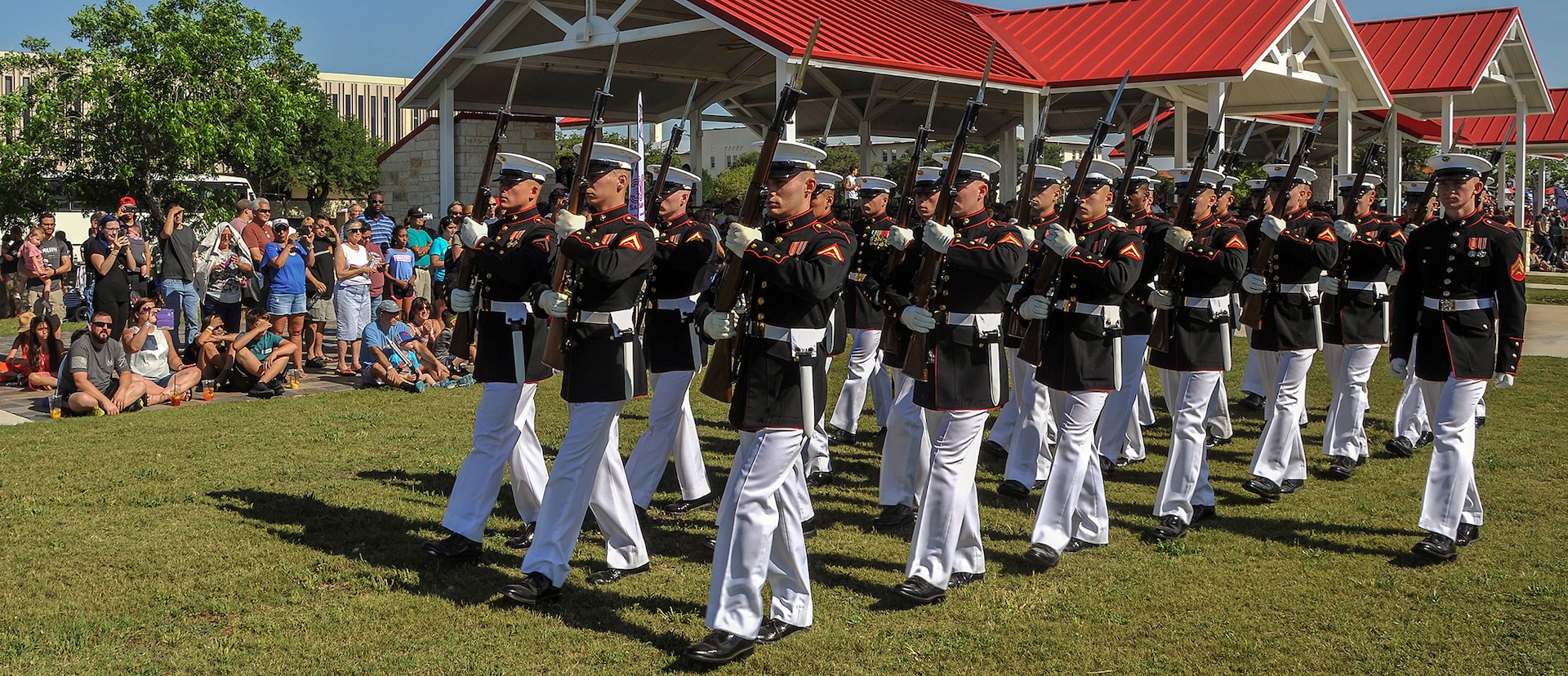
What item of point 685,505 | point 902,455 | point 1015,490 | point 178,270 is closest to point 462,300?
point 685,505

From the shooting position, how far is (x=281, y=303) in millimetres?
12586

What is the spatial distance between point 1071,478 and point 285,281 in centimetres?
909

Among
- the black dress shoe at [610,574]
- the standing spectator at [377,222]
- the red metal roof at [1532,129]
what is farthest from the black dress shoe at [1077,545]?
the red metal roof at [1532,129]

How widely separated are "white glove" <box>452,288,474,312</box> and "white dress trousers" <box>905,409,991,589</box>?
2.46 meters

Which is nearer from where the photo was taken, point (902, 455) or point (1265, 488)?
point (902, 455)

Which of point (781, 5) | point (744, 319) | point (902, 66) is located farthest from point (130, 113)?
point (744, 319)

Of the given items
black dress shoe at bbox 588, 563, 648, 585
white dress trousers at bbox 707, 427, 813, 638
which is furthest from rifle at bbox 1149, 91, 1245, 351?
black dress shoe at bbox 588, 563, 648, 585

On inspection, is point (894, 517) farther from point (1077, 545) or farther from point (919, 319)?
point (919, 319)

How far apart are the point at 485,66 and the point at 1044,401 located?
1417 cm

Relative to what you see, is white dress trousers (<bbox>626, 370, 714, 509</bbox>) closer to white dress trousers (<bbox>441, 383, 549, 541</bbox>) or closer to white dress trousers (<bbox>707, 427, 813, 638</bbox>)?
white dress trousers (<bbox>441, 383, 549, 541</bbox>)

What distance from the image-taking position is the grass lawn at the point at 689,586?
4.95m

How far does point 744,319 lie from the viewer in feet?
17.2

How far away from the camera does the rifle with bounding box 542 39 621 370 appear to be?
567 centimetres

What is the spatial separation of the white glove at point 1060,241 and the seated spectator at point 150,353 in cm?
831
